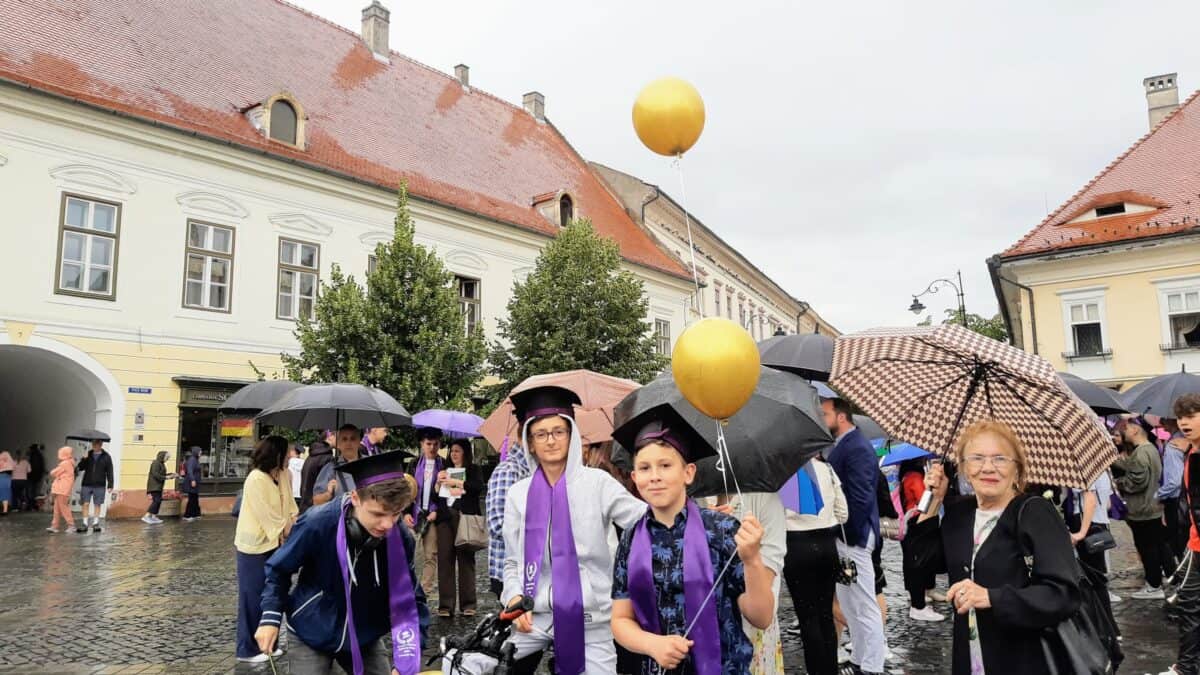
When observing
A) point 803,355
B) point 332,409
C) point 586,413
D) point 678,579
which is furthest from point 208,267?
point 678,579

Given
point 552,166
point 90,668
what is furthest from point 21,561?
point 552,166

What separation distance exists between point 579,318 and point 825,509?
16492 millimetres

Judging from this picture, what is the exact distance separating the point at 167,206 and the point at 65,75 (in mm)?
3429

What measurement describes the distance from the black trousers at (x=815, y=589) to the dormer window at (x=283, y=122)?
20.3 meters

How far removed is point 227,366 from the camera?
1991cm

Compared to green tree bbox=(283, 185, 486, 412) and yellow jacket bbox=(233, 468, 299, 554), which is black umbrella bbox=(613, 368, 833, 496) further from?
green tree bbox=(283, 185, 486, 412)

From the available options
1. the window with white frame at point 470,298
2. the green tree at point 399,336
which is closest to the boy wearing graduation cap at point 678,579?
the green tree at point 399,336

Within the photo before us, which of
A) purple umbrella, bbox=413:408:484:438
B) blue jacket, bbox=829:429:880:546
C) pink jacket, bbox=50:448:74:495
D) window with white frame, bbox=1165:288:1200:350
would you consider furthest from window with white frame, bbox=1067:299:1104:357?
pink jacket, bbox=50:448:74:495

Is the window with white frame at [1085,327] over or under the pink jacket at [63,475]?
over

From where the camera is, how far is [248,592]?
608 cm

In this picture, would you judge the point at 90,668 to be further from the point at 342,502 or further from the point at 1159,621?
the point at 1159,621

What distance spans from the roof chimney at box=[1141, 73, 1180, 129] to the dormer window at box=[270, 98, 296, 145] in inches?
1174

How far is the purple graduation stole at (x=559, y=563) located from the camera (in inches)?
130

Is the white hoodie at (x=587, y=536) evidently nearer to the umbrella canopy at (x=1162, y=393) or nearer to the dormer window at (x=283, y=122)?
the umbrella canopy at (x=1162, y=393)
